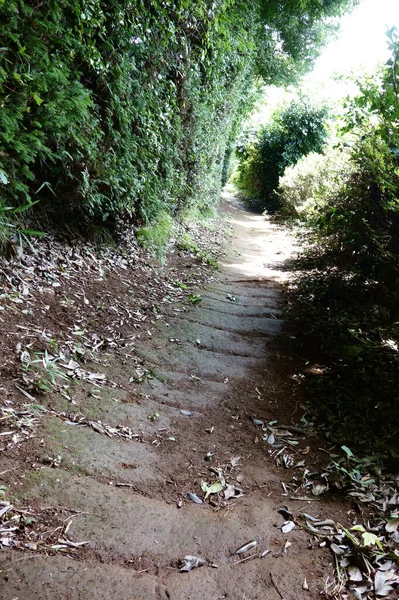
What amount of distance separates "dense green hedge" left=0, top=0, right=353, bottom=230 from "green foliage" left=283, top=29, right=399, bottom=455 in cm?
231

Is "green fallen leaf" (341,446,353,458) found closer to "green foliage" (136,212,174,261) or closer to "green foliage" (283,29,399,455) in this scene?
"green foliage" (283,29,399,455)

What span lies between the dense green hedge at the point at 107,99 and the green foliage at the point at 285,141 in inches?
355

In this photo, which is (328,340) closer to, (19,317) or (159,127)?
(19,317)

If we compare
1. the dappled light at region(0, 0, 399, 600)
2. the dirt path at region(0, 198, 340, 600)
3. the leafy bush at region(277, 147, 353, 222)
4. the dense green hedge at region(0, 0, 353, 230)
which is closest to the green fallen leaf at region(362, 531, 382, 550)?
the dappled light at region(0, 0, 399, 600)

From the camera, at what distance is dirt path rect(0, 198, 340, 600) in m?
1.58

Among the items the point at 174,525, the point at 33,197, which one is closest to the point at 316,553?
the point at 174,525

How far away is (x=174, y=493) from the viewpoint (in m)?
2.13

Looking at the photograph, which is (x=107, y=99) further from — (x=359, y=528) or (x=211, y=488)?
(x=359, y=528)

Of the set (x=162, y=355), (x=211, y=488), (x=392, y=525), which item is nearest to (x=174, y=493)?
(x=211, y=488)

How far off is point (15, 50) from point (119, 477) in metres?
2.78

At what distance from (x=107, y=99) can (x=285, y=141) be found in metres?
14.0

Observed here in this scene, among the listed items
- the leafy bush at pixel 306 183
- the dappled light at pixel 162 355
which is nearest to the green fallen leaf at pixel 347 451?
the dappled light at pixel 162 355

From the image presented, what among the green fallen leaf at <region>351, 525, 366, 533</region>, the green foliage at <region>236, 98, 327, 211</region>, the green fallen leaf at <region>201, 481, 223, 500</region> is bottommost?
the green fallen leaf at <region>201, 481, 223, 500</region>

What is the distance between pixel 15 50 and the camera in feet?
9.13
